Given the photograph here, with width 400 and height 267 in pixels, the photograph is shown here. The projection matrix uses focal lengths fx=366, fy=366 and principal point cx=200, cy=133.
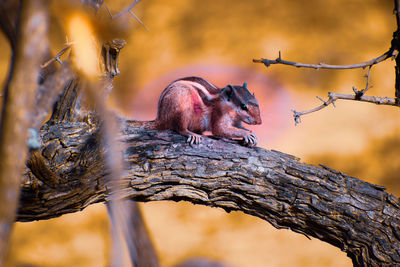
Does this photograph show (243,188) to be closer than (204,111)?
Yes

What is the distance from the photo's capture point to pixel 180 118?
1.22 metres

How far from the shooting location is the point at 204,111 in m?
1.27

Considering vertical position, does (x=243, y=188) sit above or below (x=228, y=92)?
below

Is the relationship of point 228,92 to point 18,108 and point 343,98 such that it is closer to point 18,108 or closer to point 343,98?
point 343,98

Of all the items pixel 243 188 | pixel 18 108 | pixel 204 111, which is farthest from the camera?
pixel 204 111

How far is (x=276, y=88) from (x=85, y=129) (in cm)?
75

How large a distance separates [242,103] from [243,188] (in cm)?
28

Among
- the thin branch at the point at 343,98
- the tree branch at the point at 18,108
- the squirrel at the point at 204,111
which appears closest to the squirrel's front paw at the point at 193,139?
the squirrel at the point at 204,111

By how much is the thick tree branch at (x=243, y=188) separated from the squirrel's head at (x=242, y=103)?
12 centimetres

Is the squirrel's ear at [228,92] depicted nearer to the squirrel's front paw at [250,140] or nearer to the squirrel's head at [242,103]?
the squirrel's head at [242,103]

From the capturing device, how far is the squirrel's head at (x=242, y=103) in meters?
1.22

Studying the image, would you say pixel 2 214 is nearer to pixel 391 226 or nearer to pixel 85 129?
pixel 85 129

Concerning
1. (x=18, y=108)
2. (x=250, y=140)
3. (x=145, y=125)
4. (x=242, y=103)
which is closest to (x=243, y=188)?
(x=250, y=140)

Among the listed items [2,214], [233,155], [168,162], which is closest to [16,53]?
[2,214]
